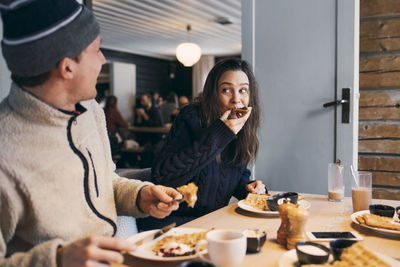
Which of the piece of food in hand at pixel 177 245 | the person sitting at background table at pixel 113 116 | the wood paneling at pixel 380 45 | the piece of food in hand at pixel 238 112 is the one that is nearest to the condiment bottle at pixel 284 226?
the piece of food in hand at pixel 177 245

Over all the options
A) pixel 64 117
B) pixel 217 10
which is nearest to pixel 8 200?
pixel 64 117

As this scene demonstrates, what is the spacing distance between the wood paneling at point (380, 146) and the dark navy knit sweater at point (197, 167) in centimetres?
148

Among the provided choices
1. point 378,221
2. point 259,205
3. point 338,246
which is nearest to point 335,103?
point 259,205

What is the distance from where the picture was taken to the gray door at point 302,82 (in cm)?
270

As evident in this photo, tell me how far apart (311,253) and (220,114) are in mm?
1242

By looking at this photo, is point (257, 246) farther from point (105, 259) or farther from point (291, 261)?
point (105, 259)

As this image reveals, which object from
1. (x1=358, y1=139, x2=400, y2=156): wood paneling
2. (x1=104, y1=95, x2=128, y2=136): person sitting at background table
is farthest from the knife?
(x1=104, y1=95, x2=128, y2=136): person sitting at background table

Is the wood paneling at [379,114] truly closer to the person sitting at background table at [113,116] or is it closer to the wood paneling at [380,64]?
the wood paneling at [380,64]

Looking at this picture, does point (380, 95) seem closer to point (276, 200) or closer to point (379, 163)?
point (379, 163)

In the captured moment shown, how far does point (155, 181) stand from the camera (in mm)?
1831

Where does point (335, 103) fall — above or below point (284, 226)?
above

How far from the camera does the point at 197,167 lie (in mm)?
1797

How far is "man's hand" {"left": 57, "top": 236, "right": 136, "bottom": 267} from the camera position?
2.70 feet

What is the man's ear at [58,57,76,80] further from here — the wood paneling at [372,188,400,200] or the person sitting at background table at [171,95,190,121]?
the person sitting at background table at [171,95,190,121]
